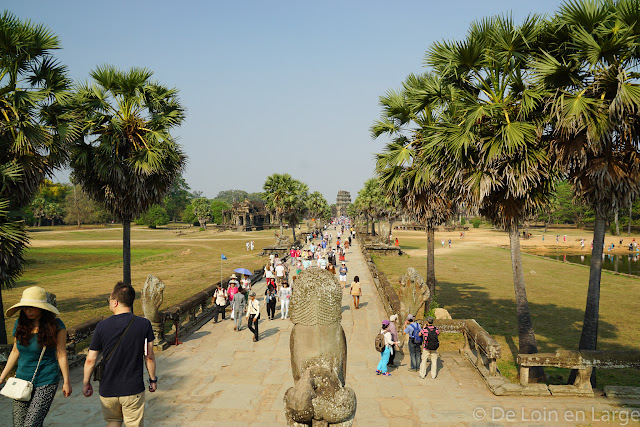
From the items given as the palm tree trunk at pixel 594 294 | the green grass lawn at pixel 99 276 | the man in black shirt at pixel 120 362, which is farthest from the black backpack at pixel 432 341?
the green grass lawn at pixel 99 276

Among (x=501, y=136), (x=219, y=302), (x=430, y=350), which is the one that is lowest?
(x=219, y=302)

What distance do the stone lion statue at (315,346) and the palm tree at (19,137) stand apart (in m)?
8.38

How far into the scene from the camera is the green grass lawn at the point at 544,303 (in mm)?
12000

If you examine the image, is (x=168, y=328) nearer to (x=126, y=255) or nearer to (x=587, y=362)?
(x=126, y=255)

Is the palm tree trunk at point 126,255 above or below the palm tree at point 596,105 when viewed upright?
below

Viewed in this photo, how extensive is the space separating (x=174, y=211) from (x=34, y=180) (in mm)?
114985

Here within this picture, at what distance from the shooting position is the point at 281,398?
25.1 feet

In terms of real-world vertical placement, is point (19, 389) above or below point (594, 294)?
below

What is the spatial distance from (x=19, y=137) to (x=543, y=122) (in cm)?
1205

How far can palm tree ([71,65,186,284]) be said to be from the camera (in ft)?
39.3

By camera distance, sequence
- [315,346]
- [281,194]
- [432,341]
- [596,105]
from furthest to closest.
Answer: [281,194]
[432,341]
[596,105]
[315,346]

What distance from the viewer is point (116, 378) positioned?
3977 millimetres

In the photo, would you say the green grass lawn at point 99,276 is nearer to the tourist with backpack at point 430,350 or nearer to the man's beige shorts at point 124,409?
the tourist with backpack at point 430,350

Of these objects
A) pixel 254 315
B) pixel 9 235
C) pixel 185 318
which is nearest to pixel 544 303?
pixel 254 315
